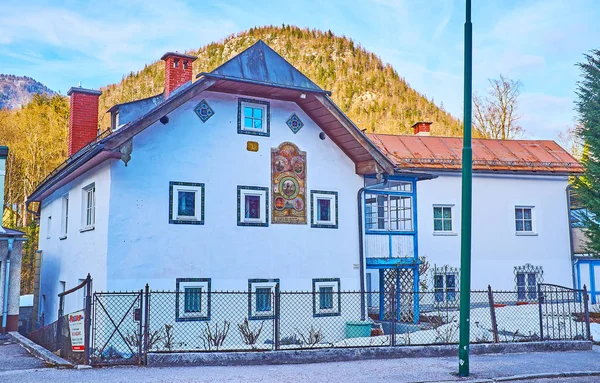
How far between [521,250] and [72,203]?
59.6ft

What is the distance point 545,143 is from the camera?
3128 centimetres

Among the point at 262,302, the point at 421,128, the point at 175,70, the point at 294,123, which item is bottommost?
the point at 262,302

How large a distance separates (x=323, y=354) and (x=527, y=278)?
667 inches

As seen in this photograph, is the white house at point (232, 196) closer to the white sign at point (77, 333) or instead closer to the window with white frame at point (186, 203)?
the window with white frame at point (186, 203)

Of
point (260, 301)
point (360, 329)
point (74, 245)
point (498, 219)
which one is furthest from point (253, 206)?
point (498, 219)

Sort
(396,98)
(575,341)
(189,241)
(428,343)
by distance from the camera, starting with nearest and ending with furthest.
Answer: (428,343) < (575,341) < (189,241) < (396,98)

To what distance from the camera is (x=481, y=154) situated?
2880cm

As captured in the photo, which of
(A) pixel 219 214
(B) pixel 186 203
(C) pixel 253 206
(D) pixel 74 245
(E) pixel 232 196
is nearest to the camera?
(B) pixel 186 203

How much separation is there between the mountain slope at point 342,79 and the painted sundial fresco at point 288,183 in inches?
2761

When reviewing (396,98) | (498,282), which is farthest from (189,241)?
(396,98)

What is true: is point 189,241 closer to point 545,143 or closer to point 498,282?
point 498,282

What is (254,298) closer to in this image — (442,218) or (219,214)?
(219,214)

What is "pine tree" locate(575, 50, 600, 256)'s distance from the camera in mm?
22156

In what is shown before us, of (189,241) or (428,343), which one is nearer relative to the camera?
(428,343)
